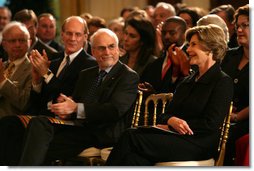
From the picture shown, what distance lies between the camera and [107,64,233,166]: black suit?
463 centimetres

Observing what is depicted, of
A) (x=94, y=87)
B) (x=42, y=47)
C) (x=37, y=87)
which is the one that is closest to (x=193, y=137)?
(x=94, y=87)

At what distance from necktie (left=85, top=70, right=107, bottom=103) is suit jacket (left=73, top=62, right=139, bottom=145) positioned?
0.04 metres

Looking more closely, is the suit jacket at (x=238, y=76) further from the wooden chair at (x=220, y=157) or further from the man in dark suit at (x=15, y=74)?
the man in dark suit at (x=15, y=74)

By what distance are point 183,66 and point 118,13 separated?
434 centimetres

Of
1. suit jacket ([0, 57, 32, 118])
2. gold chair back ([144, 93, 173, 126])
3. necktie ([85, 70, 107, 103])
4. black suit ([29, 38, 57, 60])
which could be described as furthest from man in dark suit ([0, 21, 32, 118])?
gold chair back ([144, 93, 173, 126])

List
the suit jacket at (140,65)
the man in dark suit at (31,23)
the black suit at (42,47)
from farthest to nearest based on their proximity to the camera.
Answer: the man in dark suit at (31,23), the black suit at (42,47), the suit jacket at (140,65)

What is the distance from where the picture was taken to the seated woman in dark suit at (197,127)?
4637mm

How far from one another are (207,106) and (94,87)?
110 centimetres

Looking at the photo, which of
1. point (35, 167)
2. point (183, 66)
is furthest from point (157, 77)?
point (35, 167)

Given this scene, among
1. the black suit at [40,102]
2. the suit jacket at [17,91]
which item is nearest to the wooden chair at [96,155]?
the black suit at [40,102]

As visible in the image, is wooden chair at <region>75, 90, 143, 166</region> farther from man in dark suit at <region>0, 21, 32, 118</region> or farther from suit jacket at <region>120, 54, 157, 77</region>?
man in dark suit at <region>0, 21, 32, 118</region>

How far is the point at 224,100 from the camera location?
4.62 metres

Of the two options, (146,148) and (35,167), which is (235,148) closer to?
(146,148)

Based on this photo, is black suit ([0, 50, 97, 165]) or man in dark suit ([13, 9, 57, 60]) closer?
black suit ([0, 50, 97, 165])
